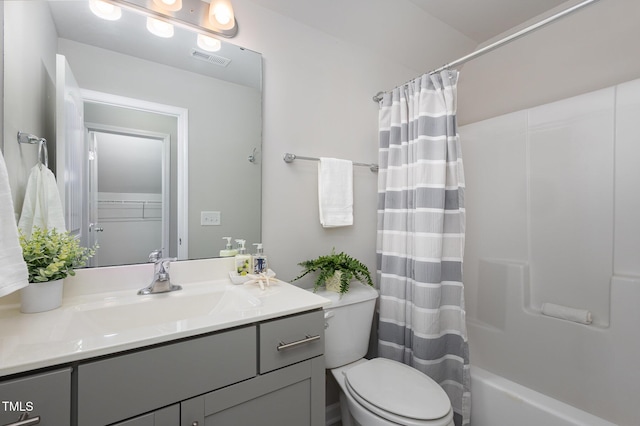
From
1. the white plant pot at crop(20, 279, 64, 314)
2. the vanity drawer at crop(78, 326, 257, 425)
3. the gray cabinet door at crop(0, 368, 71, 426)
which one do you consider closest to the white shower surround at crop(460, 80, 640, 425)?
the vanity drawer at crop(78, 326, 257, 425)

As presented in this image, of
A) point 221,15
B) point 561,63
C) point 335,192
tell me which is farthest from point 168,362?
point 561,63

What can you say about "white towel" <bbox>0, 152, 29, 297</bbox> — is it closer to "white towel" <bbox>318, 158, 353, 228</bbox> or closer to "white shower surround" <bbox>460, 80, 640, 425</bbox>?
"white towel" <bbox>318, 158, 353, 228</bbox>

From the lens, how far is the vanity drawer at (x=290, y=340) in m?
0.86

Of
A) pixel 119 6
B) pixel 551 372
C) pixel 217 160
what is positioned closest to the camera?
pixel 119 6

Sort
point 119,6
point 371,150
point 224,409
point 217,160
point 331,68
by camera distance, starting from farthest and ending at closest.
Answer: point 371,150 < point 331,68 < point 217,160 < point 119,6 < point 224,409

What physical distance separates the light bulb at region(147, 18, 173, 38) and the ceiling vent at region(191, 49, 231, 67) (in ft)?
0.36

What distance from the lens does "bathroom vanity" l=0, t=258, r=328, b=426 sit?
1.93 feet

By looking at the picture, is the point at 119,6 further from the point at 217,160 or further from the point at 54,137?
the point at 217,160

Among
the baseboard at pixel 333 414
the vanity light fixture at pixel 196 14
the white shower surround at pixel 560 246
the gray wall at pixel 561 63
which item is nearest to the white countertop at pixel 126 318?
the baseboard at pixel 333 414

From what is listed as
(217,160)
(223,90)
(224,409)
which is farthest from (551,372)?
(223,90)

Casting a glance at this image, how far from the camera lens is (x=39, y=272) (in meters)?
0.83

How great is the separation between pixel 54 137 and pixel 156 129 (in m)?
0.33

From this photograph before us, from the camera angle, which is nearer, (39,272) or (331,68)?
(39,272)

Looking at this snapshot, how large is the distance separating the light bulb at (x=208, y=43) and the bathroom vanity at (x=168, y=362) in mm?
1099
